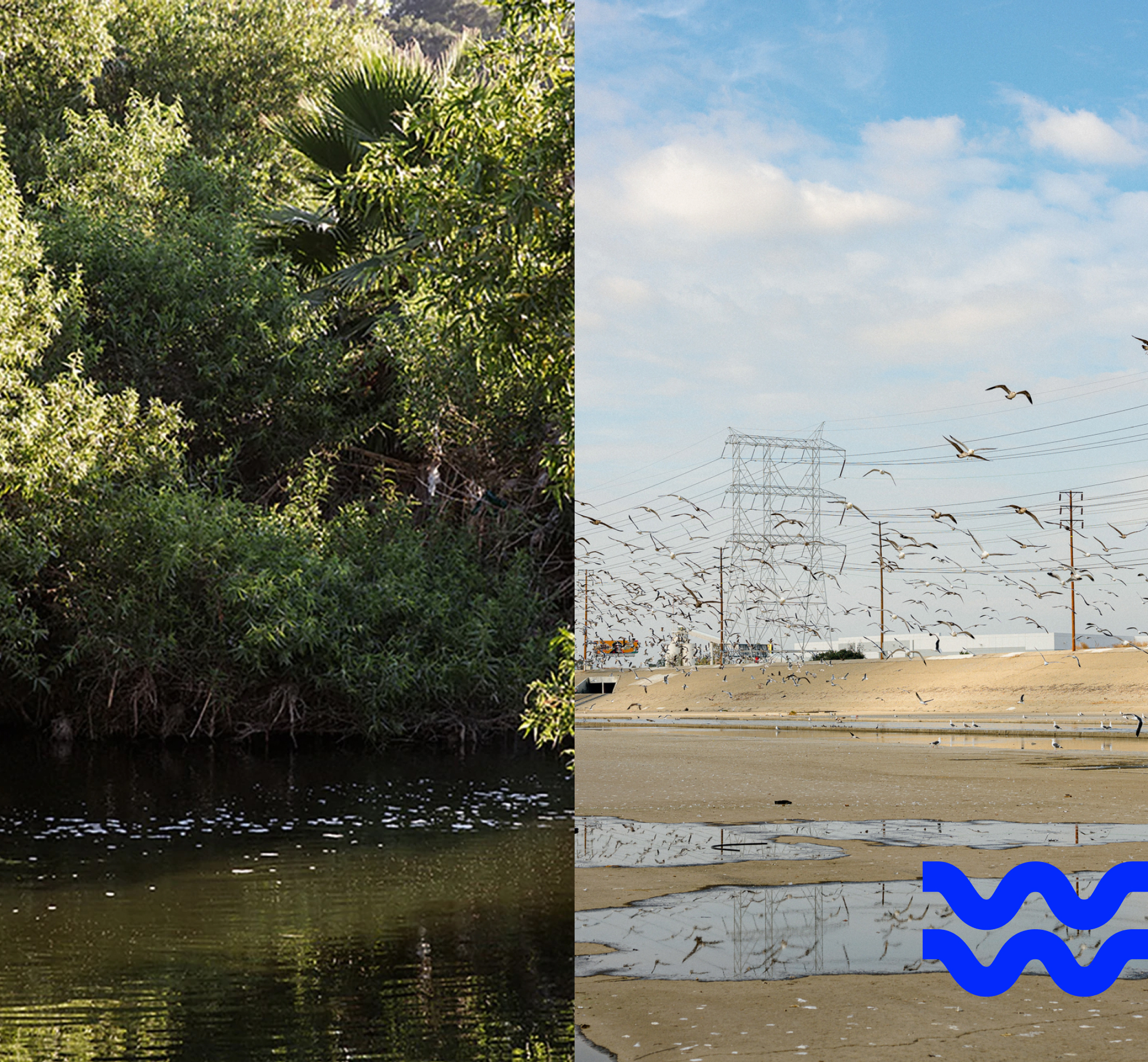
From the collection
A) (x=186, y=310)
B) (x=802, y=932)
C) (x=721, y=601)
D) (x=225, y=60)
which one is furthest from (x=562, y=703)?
(x=225, y=60)

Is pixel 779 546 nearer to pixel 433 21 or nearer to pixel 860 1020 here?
pixel 860 1020

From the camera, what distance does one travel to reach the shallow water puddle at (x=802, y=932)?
91.3 inches

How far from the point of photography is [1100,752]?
102 inches

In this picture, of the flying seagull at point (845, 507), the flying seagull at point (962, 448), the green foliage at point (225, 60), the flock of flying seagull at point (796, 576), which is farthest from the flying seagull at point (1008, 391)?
the green foliage at point (225, 60)

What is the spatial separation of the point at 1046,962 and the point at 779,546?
86 cm

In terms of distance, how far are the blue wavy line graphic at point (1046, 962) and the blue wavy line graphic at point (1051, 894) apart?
0.14ft

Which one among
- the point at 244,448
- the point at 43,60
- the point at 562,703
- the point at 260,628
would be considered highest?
the point at 43,60

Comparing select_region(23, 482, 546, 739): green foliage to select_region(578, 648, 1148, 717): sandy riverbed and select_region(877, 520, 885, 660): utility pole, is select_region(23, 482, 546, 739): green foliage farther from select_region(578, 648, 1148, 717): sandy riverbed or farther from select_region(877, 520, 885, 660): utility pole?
select_region(877, 520, 885, 660): utility pole

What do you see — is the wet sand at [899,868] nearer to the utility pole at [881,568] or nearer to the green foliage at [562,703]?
the utility pole at [881,568]

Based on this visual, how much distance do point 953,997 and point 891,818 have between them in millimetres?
1110

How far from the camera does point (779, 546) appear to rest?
93.1 inches

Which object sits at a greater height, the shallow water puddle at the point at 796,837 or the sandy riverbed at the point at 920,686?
the sandy riverbed at the point at 920,686

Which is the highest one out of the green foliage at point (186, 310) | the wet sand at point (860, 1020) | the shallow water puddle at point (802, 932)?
the green foliage at point (186, 310)

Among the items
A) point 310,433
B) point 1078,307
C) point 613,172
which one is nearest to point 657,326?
point 613,172
